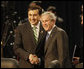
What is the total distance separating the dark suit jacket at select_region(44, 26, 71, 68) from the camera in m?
5.16

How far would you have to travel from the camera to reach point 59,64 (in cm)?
507

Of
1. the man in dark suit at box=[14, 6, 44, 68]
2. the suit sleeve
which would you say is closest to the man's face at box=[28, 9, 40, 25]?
the man in dark suit at box=[14, 6, 44, 68]

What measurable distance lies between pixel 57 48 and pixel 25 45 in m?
0.44

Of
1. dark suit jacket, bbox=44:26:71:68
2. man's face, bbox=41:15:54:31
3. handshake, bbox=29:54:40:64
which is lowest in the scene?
handshake, bbox=29:54:40:64

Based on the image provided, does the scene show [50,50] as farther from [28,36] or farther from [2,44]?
[2,44]

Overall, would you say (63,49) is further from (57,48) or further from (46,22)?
(46,22)

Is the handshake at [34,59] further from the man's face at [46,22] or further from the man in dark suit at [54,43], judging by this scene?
the man's face at [46,22]

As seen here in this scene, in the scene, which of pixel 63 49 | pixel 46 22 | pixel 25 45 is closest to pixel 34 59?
pixel 25 45

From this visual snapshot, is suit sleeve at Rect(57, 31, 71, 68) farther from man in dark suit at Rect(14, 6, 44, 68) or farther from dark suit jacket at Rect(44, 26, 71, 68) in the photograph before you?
man in dark suit at Rect(14, 6, 44, 68)

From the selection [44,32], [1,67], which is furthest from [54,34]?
[1,67]

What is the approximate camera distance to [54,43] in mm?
5246

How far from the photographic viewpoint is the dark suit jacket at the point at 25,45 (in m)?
5.28

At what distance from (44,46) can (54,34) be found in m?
0.21

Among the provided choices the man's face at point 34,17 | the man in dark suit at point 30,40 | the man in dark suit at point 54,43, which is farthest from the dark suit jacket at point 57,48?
the man's face at point 34,17
